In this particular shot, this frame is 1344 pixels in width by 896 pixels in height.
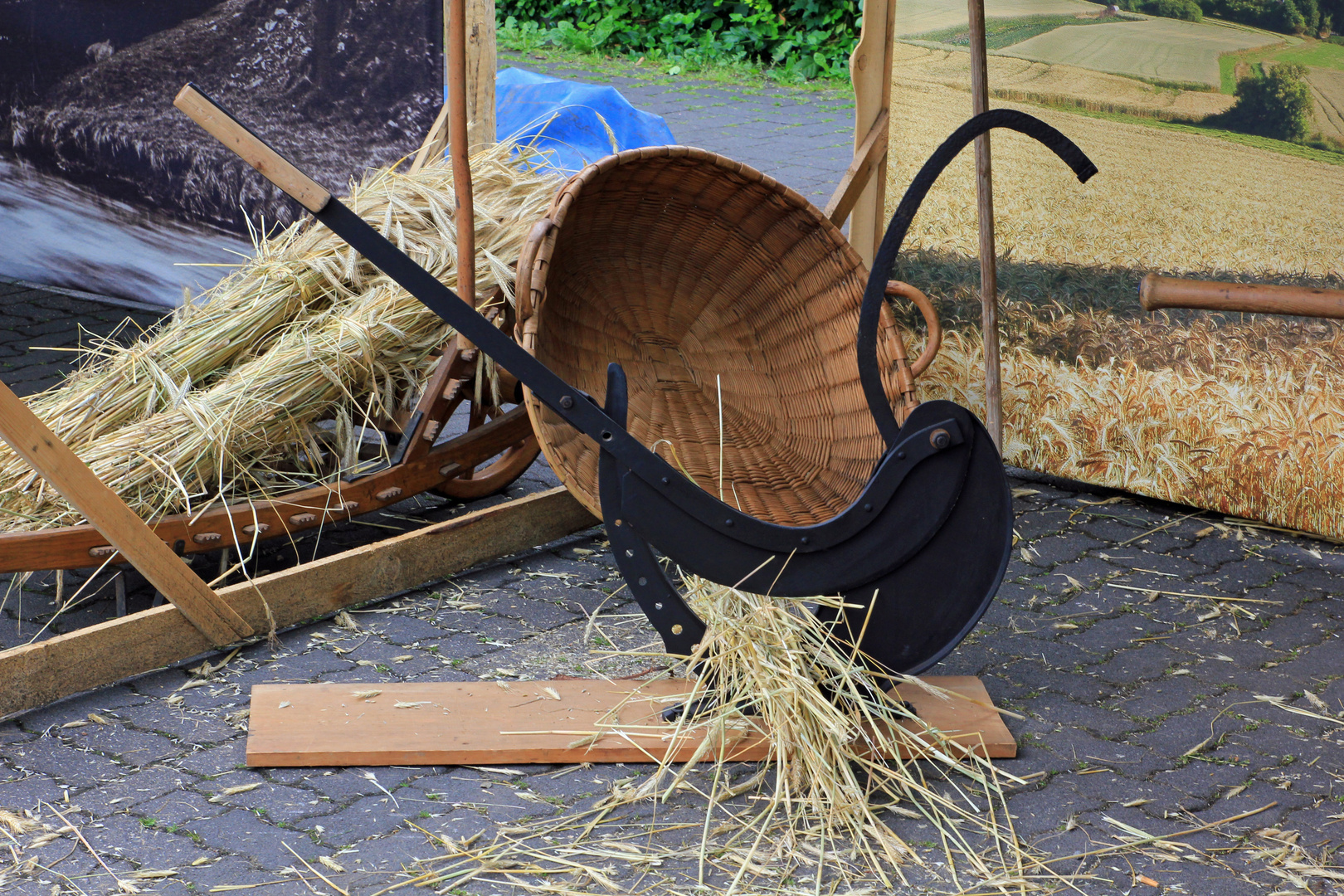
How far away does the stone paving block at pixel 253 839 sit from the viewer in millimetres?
2111

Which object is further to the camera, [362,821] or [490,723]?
[490,723]

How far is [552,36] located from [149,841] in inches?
415

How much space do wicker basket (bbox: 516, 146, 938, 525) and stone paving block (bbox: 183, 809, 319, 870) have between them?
1.02 m

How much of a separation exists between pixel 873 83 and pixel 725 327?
101 cm

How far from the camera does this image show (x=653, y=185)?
3.24m

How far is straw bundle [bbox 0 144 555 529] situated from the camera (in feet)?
9.22

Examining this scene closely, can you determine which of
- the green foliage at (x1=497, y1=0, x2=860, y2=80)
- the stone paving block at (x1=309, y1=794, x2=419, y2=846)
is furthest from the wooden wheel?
the green foliage at (x1=497, y1=0, x2=860, y2=80)

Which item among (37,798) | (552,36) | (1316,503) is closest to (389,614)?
(37,798)

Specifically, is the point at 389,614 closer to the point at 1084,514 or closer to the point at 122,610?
the point at 122,610

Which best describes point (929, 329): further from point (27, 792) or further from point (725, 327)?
point (27, 792)

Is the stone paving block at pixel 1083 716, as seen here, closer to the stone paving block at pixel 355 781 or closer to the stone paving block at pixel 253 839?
the stone paving block at pixel 355 781

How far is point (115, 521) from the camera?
2.50 m

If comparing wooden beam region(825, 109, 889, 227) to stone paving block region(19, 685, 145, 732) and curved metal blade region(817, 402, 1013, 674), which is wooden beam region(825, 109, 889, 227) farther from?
stone paving block region(19, 685, 145, 732)

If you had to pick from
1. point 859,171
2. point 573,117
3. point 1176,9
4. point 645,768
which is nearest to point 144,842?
point 645,768
